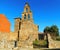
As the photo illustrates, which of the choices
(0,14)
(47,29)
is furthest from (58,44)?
(47,29)

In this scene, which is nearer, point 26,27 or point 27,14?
point 26,27

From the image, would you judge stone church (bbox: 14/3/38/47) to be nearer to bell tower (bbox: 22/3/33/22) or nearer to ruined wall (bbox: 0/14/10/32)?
bell tower (bbox: 22/3/33/22)

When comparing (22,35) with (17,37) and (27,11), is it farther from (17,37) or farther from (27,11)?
(27,11)

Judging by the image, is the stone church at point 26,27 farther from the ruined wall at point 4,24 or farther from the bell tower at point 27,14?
the ruined wall at point 4,24

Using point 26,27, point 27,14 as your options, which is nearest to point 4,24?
point 27,14

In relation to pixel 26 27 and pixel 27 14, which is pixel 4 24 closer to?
pixel 27 14

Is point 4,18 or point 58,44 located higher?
point 4,18

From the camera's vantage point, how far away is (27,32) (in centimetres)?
3891

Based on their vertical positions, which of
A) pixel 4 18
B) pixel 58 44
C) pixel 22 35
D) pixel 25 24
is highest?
pixel 4 18

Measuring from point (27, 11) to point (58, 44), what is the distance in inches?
649

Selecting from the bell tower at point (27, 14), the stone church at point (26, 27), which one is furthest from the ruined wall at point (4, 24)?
the bell tower at point (27, 14)

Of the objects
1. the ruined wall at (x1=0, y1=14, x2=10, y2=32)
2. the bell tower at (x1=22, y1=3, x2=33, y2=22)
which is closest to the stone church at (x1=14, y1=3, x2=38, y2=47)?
the bell tower at (x1=22, y1=3, x2=33, y2=22)

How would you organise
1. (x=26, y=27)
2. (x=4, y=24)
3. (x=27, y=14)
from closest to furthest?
(x=26, y=27) → (x=27, y=14) → (x=4, y=24)

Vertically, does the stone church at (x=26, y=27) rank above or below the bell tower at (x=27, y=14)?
below
